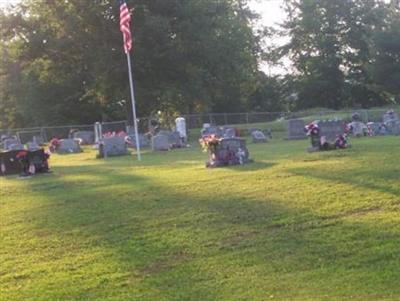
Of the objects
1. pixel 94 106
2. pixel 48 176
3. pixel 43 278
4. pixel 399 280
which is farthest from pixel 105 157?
pixel 94 106

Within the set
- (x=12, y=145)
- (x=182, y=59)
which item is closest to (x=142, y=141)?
(x=12, y=145)

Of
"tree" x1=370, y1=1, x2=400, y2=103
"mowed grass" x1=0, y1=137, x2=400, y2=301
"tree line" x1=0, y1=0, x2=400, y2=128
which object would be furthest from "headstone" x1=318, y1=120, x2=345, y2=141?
"tree" x1=370, y1=1, x2=400, y2=103

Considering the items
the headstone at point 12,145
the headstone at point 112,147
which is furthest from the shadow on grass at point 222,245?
the headstone at point 112,147

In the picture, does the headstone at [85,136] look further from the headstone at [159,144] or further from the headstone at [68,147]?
the headstone at [159,144]

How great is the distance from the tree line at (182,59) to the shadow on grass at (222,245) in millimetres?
32133

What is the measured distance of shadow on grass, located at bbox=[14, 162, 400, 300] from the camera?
280 inches

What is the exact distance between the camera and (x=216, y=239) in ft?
29.2

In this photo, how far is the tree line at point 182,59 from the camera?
44.5m

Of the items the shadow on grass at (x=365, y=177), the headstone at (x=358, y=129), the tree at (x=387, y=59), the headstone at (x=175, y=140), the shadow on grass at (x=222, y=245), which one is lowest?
the shadow on grass at (x=222, y=245)

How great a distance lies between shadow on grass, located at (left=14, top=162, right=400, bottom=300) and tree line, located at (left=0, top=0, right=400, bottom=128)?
32.1 m

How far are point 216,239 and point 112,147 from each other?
19411mm

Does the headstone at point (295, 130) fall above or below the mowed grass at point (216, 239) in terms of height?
above

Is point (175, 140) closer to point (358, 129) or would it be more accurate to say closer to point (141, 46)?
point (358, 129)

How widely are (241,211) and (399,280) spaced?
3.66m
